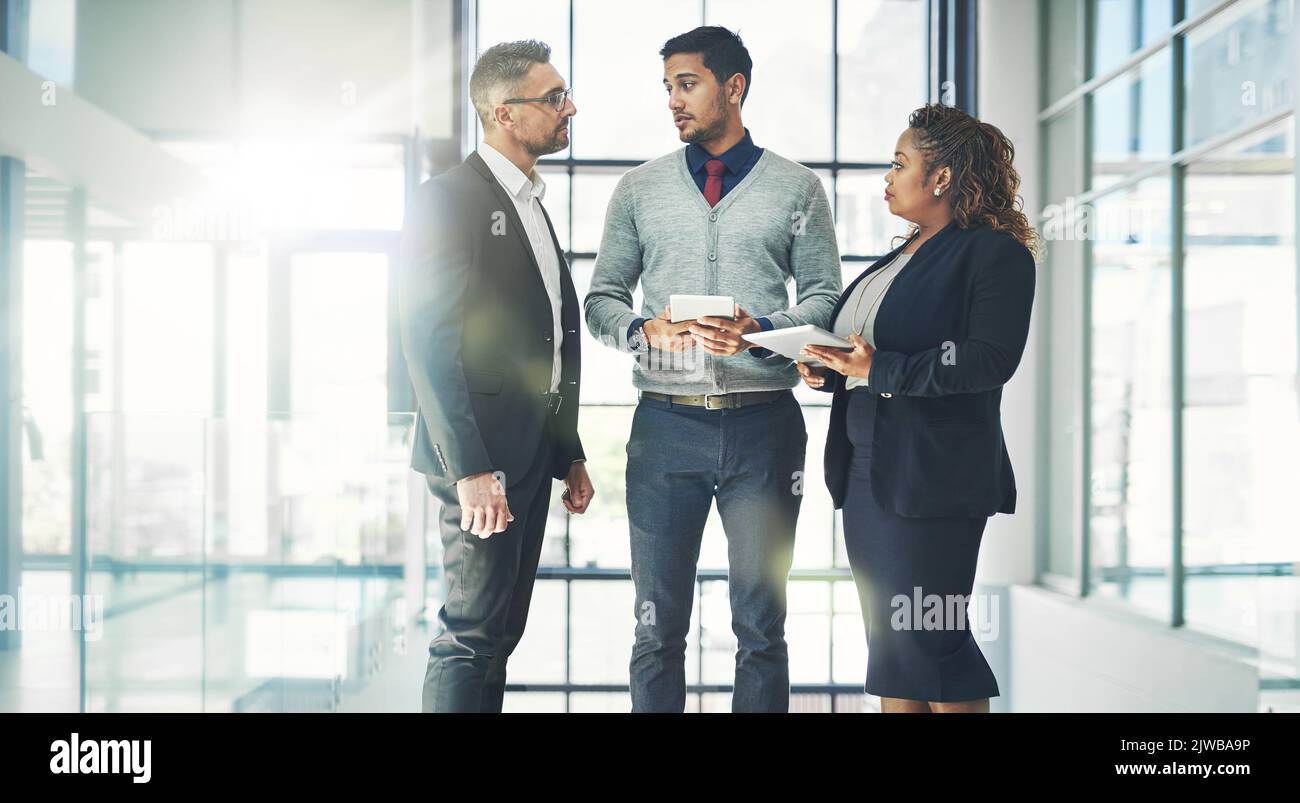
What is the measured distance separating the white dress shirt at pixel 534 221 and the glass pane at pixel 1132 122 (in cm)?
345

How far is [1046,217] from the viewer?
17.3 ft

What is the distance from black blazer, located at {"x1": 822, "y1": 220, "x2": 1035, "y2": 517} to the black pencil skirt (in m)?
0.04

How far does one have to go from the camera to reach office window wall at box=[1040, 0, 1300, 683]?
339 centimetres

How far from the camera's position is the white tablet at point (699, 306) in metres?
1.91

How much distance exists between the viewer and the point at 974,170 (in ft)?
6.77

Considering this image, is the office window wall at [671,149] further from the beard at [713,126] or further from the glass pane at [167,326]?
the beard at [713,126]

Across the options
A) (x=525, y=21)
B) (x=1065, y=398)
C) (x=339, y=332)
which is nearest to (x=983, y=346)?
(x=1065, y=398)

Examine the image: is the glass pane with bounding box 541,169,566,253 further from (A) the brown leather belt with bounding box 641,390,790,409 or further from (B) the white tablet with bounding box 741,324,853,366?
(B) the white tablet with bounding box 741,324,853,366

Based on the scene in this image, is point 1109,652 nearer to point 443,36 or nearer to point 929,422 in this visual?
point 929,422

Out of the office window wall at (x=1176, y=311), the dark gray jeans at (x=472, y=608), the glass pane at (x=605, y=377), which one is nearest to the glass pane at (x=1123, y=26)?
the office window wall at (x=1176, y=311)

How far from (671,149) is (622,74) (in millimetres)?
561

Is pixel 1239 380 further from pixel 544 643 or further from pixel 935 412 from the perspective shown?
pixel 544 643

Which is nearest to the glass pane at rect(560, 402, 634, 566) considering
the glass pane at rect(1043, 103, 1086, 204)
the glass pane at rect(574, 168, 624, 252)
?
the glass pane at rect(574, 168, 624, 252)

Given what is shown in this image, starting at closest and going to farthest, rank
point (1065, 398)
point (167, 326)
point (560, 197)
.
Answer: point (1065, 398), point (560, 197), point (167, 326)
